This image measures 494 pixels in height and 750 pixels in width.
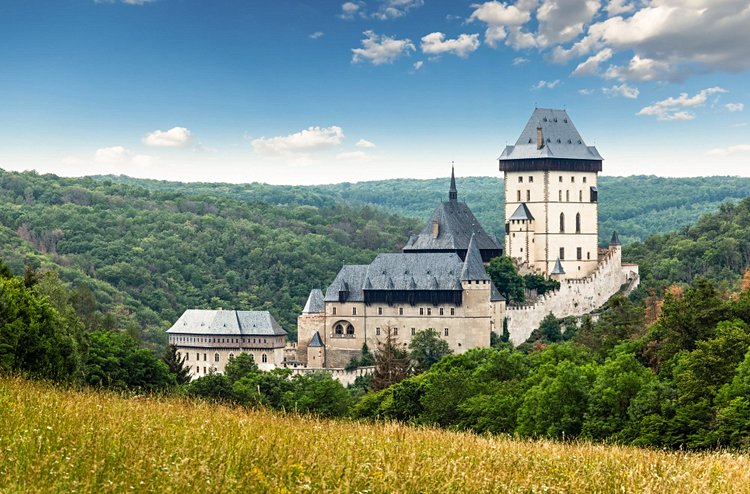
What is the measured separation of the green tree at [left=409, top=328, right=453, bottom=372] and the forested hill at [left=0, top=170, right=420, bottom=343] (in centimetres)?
3633

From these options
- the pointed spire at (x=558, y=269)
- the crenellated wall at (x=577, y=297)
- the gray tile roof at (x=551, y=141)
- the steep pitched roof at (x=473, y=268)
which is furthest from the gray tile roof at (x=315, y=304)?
the gray tile roof at (x=551, y=141)

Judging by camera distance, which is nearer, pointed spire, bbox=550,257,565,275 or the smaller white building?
the smaller white building

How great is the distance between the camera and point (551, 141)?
91375 mm

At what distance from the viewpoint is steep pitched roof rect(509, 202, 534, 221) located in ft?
292

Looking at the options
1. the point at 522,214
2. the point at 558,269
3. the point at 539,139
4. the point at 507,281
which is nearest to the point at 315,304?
the point at 507,281

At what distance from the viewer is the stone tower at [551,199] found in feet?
292

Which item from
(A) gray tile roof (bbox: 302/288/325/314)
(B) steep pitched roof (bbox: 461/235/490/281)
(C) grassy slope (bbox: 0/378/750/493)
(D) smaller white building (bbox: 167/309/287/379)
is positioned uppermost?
(C) grassy slope (bbox: 0/378/750/493)

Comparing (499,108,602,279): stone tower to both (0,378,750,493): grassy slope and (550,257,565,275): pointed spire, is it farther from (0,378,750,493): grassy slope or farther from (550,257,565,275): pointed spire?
(0,378,750,493): grassy slope

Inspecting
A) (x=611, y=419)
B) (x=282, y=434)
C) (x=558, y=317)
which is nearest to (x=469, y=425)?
(x=611, y=419)

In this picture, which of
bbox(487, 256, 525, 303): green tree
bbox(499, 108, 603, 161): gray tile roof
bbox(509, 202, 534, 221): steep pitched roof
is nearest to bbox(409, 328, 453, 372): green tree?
bbox(487, 256, 525, 303): green tree

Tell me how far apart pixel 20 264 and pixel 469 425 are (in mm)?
95794

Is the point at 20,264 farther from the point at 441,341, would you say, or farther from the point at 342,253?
the point at 441,341

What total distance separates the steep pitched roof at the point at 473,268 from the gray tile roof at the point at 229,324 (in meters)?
15.3

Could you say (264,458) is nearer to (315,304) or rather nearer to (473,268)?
(473,268)
